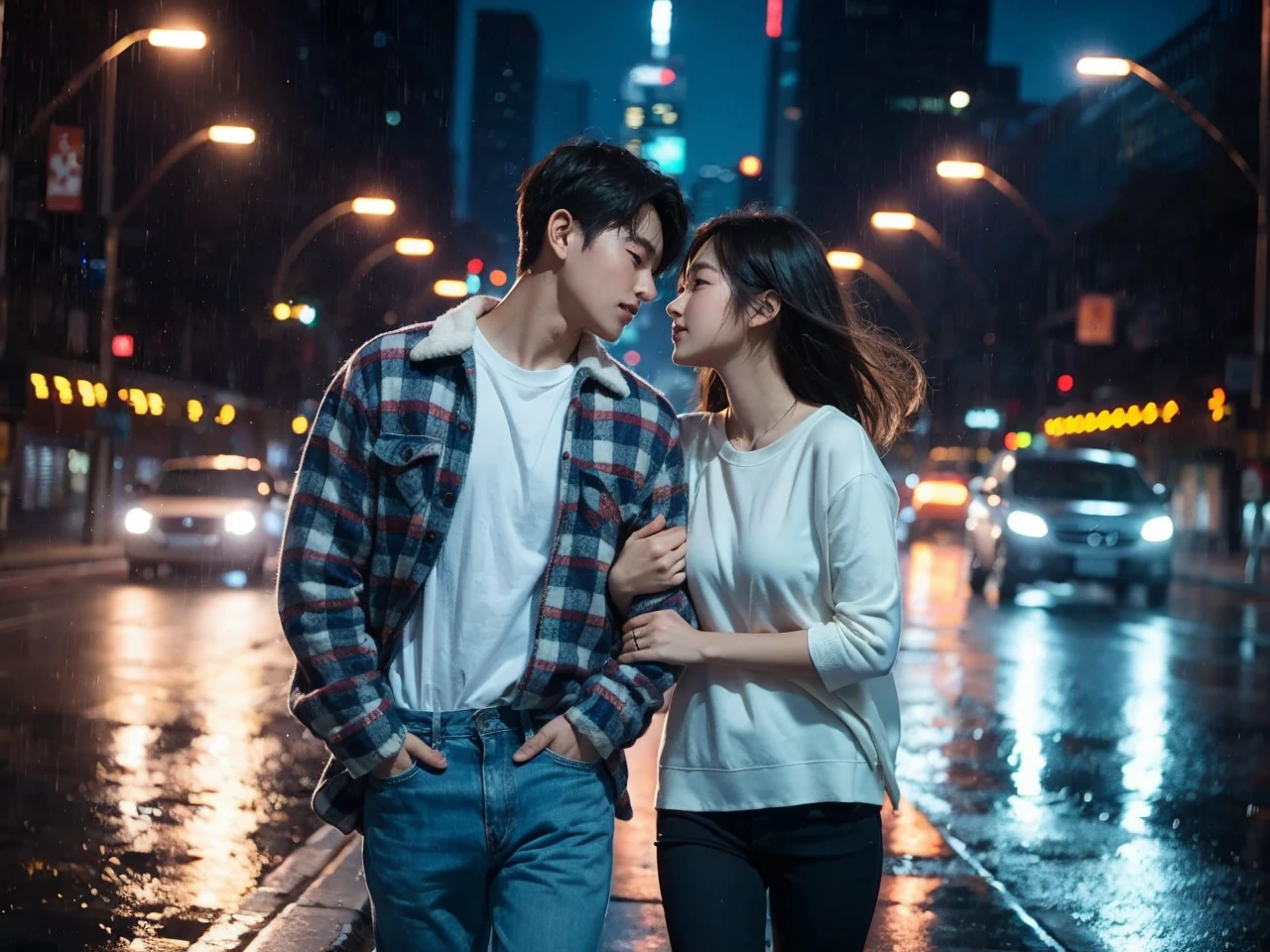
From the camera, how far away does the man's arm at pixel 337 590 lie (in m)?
2.63

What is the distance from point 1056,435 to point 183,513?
1640 inches

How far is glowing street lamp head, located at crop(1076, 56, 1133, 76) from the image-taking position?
20844mm

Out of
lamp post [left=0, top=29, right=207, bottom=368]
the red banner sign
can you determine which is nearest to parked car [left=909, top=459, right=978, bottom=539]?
lamp post [left=0, top=29, right=207, bottom=368]

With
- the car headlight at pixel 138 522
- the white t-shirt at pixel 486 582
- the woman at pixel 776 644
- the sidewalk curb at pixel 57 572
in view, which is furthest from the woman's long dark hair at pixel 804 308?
the car headlight at pixel 138 522

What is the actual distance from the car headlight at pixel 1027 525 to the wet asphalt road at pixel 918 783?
469 cm

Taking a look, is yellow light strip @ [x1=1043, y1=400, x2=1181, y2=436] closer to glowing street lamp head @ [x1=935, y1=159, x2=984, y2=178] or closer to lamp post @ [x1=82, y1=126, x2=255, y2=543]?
glowing street lamp head @ [x1=935, y1=159, x2=984, y2=178]

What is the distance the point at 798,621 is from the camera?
2.93 metres

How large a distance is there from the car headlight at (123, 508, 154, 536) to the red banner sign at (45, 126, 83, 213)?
17.7ft

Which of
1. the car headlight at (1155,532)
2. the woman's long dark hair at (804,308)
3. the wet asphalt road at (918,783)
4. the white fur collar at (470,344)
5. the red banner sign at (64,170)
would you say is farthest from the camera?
the red banner sign at (64,170)

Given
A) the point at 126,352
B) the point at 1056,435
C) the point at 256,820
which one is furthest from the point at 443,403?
the point at 1056,435

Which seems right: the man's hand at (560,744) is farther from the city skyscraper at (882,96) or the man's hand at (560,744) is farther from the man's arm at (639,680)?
the city skyscraper at (882,96)

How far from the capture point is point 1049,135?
7850 cm

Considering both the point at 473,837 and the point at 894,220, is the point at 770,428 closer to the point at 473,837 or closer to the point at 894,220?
the point at 473,837

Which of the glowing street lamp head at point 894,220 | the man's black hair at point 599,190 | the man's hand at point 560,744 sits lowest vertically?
the man's hand at point 560,744
